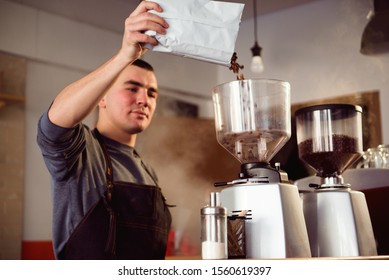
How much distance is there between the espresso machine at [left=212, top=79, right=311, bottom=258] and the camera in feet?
3.82

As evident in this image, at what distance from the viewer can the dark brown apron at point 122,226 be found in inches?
65.2

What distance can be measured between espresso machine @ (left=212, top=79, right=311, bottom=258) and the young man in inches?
9.7

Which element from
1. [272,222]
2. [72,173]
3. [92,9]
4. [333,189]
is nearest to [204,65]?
[92,9]

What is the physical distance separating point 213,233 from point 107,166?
76 cm

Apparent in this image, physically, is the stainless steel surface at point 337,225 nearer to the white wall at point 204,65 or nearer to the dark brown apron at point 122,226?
the dark brown apron at point 122,226

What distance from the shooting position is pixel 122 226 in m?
1.75

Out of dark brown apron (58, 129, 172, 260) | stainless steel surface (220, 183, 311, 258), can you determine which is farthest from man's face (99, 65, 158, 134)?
stainless steel surface (220, 183, 311, 258)

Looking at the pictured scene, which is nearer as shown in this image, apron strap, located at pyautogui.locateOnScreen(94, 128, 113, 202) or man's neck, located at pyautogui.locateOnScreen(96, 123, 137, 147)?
apron strap, located at pyautogui.locateOnScreen(94, 128, 113, 202)

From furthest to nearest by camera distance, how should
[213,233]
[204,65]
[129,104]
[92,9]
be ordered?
1. [204,65]
2. [92,9]
3. [129,104]
4. [213,233]

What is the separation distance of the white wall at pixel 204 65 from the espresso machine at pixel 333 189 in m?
1.96

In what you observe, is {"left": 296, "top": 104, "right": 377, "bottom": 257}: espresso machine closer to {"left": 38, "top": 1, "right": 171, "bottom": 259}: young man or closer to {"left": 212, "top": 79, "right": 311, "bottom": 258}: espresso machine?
{"left": 212, "top": 79, "right": 311, "bottom": 258}: espresso machine

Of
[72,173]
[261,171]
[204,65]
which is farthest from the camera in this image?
[204,65]

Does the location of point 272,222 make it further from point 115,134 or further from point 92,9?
point 92,9

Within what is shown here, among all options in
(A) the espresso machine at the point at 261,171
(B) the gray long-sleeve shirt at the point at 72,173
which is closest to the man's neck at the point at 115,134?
(B) the gray long-sleeve shirt at the point at 72,173
